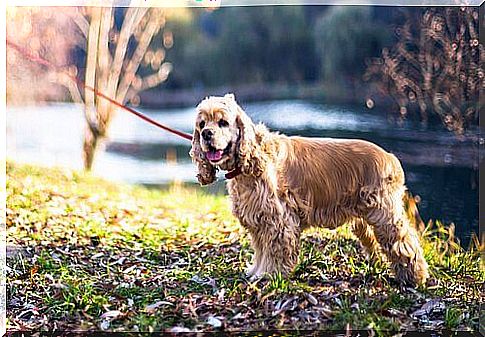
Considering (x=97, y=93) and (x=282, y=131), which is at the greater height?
(x=97, y=93)

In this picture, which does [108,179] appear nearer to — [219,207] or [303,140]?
[219,207]

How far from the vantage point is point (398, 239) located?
4.95 m

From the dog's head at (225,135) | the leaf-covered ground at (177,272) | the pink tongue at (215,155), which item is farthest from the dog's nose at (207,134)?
the leaf-covered ground at (177,272)

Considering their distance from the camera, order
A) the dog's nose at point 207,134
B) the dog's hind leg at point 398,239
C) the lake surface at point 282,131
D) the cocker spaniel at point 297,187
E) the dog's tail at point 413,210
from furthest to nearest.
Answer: the dog's tail at point 413,210, the lake surface at point 282,131, the dog's hind leg at point 398,239, the cocker spaniel at point 297,187, the dog's nose at point 207,134

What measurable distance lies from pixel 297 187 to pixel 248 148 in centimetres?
46

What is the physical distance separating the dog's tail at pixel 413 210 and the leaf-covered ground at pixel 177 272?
0.26 feet

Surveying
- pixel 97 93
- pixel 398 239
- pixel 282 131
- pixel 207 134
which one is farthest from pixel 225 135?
pixel 398 239

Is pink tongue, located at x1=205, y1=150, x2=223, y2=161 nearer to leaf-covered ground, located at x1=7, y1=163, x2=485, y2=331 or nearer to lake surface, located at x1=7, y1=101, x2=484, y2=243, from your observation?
lake surface, located at x1=7, y1=101, x2=484, y2=243

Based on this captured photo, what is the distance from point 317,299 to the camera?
4816mm

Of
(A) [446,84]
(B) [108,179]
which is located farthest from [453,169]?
(B) [108,179]

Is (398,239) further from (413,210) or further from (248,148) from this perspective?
(248,148)

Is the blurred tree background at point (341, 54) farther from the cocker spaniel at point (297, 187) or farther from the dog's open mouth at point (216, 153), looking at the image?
the dog's open mouth at point (216, 153)

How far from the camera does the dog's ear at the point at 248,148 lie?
4.64 meters

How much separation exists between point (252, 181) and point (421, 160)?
1322mm
